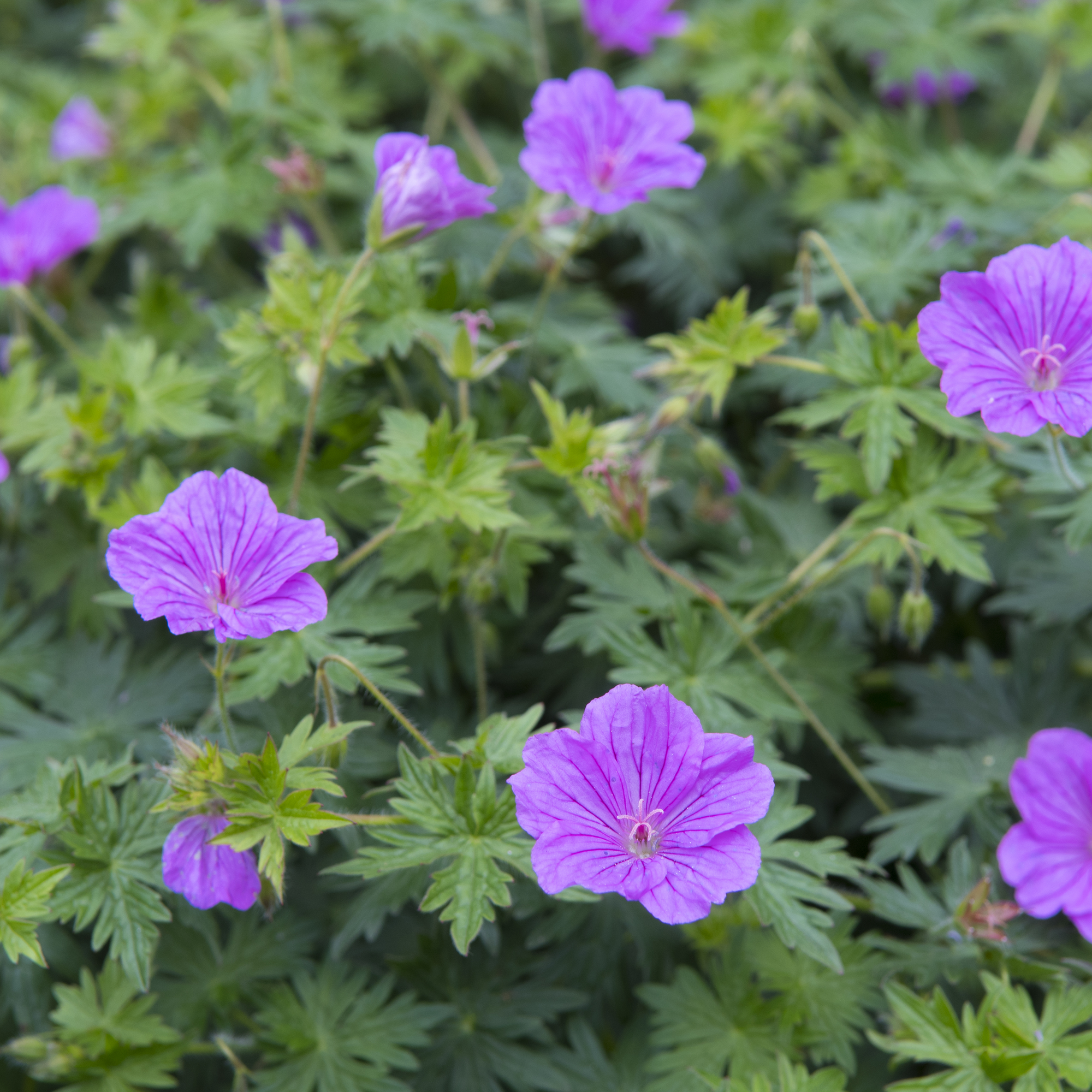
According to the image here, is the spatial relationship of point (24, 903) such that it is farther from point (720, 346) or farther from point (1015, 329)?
point (1015, 329)

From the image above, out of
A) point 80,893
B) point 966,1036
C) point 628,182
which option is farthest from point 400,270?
point 966,1036

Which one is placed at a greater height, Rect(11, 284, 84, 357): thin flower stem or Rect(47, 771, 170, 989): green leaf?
Rect(11, 284, 84, 357): thin flower stem

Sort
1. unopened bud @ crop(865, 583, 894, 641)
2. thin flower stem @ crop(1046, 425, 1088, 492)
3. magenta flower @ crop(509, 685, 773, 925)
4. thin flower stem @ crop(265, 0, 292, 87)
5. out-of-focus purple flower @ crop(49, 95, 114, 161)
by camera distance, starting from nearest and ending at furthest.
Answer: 1. magenta flower @ crop(509, 685, 773, 925)
2. thin flower stem @ crop(1046, 425, 1088, 492)
3. unopened bud @ crop(865, 583, 894, 641)
4. thin flower stem @ crop(265, 0, 292, 87)
5. out-of-focus purple flower @ crop(49, 95, 114, 161)

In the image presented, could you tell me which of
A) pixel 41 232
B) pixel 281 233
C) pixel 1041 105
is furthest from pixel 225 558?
pixel 1041 105

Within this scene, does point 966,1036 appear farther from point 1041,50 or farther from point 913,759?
point 1041,50

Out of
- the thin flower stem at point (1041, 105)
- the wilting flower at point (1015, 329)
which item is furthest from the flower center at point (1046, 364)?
the thin flower stem at point (1041, 105)

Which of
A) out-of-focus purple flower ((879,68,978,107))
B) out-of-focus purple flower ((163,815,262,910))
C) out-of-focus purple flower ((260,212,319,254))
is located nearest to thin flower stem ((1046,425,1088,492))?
out-of-focus purple flower ((163,815,262,910))

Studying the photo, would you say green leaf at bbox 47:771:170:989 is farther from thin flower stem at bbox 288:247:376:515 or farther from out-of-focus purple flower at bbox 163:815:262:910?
thin flower stem at bbox 288:247:376:515
